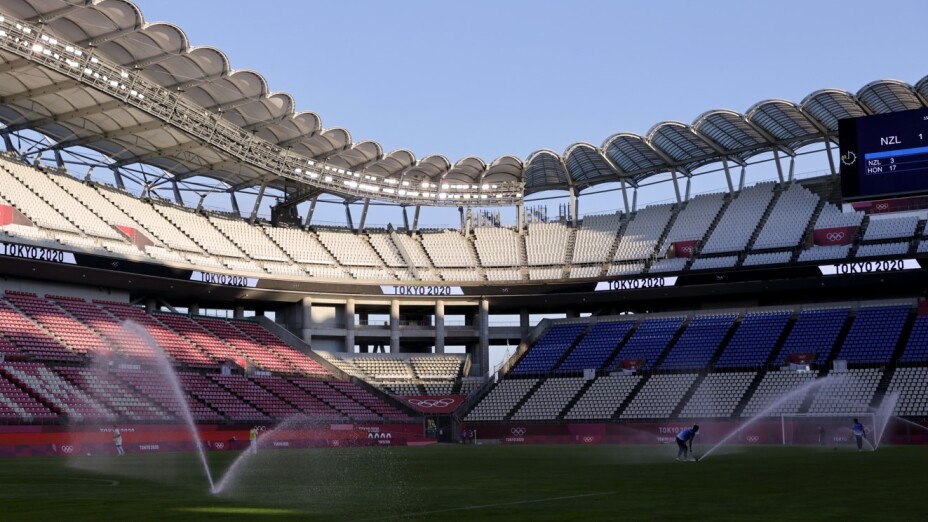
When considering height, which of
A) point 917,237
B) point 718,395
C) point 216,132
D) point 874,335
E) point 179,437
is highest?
point 216,132

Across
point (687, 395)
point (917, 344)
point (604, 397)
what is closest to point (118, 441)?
point (604, 397)

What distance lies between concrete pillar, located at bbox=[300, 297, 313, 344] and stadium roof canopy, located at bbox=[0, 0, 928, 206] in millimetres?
9214

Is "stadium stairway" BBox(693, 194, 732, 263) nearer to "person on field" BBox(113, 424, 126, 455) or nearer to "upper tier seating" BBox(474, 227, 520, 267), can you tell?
"upper tier seating" BBox(474, 227, 520, 267)

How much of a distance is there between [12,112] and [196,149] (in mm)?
13141

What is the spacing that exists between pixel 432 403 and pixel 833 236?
115 ft

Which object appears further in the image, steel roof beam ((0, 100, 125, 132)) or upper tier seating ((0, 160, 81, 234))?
upper tier seating ((0, 160, 81, 234))

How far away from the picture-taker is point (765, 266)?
78.9 m

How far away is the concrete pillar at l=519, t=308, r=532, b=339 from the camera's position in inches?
3656

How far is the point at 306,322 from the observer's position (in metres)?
85.8

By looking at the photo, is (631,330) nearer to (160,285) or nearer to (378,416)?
(378,416)

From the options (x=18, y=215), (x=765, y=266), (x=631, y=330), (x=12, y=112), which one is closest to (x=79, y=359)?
(x=18, y=215)

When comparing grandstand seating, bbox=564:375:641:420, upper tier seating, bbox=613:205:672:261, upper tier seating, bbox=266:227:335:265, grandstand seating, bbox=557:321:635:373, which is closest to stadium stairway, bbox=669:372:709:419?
grandstand seating, bbox=564:375:641:420

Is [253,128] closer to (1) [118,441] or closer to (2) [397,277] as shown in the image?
(2) [397,277]

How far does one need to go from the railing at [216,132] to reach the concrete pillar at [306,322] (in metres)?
10.0
